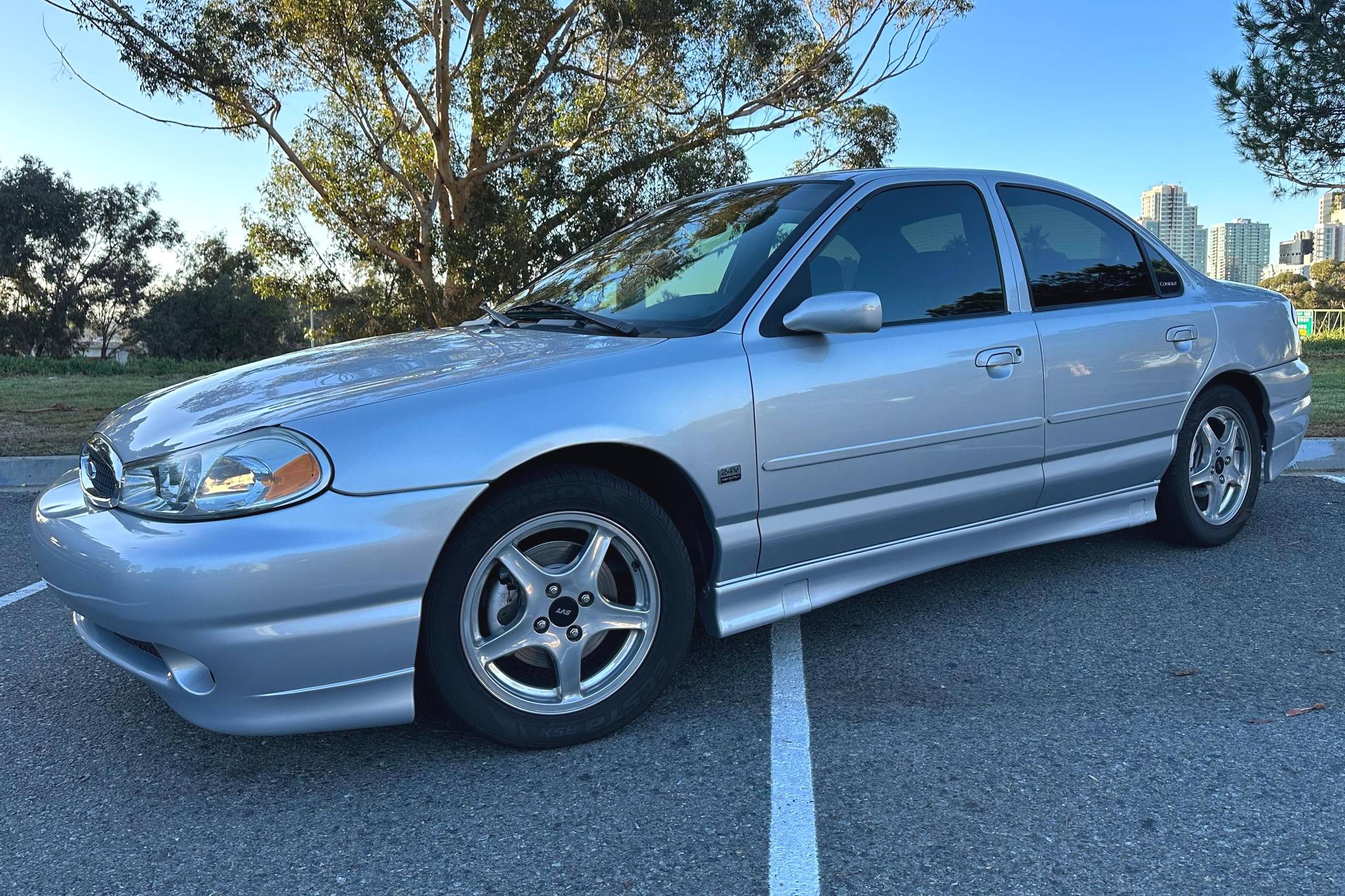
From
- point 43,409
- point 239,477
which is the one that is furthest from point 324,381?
point 43,409

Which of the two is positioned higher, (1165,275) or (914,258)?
(914,258)

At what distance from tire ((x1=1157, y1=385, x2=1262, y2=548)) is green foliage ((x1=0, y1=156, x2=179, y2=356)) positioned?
37.8m

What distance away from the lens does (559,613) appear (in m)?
2.73

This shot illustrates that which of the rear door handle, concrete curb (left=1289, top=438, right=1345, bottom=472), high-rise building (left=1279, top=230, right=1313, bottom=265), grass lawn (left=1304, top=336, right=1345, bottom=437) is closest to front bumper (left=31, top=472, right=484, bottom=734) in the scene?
the rear door handle

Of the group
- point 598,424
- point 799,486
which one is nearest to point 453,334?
point 598,424

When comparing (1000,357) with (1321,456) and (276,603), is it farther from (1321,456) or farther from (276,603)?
(1321,456)

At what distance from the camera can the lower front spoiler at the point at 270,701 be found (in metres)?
2.43

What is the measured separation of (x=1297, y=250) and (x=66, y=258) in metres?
81.4

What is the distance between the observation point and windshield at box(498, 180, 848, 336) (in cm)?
318

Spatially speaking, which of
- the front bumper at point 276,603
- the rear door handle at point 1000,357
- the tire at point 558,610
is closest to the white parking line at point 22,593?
the front bumper at point 276,603

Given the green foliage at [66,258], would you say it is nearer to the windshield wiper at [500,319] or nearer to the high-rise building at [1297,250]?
the windshield wiper at [500,319]

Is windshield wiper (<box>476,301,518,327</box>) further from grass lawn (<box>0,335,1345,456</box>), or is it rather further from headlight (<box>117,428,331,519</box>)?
grass lawn (<box>0,335,1345,456</box>)

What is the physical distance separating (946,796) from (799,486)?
0.98 m

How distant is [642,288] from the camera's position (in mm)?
3443
